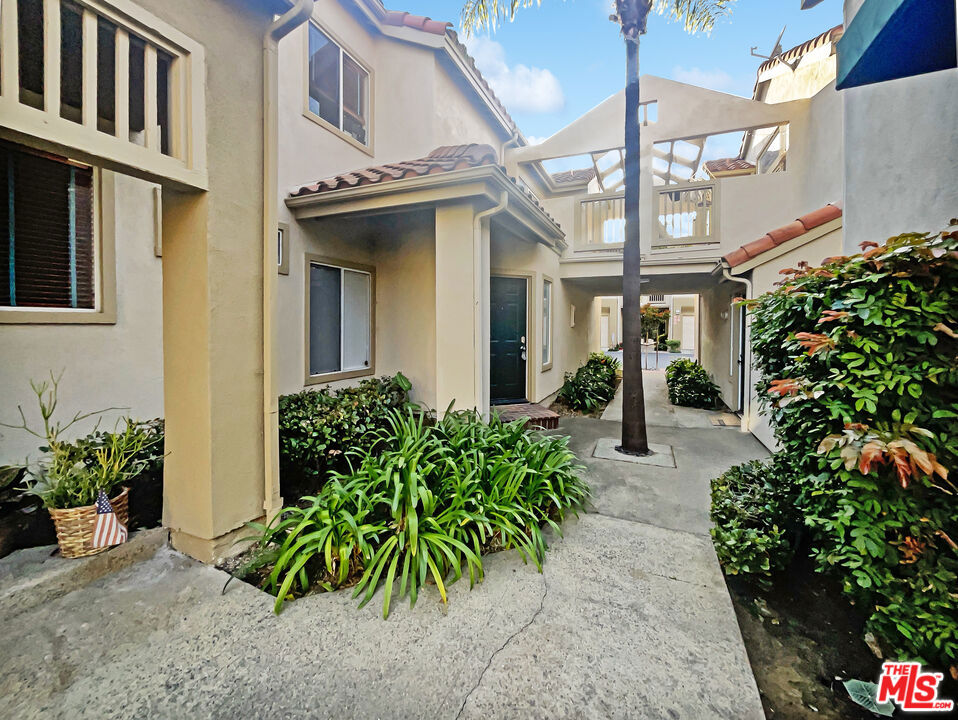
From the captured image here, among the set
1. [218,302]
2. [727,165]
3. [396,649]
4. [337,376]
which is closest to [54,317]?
Answer: [218,302]

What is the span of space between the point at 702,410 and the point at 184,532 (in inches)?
353

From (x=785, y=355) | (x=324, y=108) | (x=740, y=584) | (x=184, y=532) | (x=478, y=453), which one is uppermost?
(x=324, y=108)

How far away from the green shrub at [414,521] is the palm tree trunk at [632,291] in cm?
203

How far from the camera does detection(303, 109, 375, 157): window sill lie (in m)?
5.26

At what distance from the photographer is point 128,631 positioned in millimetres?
2186

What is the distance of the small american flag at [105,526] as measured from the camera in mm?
2652

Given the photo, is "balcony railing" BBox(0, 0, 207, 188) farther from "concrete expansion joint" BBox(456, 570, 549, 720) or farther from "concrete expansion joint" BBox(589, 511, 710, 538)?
"concrete expansion joint" BBox(589, 511, 710, 538)

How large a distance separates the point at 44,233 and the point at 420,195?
325 centimetres

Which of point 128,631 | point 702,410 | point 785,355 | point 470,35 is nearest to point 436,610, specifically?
point 128,631

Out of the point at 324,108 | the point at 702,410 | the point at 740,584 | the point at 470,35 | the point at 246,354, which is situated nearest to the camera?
the point at 740,584

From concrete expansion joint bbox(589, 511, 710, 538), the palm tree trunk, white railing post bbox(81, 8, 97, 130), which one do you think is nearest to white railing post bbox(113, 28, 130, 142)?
white railing post bbox(81, 8, 97, 130)

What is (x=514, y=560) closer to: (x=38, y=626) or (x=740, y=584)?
(x=740, y=584)

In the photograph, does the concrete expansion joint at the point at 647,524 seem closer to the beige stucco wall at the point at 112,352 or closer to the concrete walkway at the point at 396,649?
the concrete walkway at the point at 396,649

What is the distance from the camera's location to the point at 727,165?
12.6m
